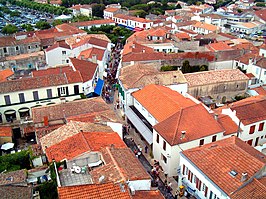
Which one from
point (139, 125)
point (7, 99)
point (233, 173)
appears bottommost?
point (139, 125)

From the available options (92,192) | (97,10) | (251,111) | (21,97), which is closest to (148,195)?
(92,192)

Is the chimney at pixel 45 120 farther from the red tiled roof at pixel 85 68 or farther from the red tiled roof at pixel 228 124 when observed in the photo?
the red tiled roof at pixel 228 124

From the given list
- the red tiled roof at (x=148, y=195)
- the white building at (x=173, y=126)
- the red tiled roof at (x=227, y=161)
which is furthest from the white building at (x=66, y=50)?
the red tiled roof at (x=148, y=195)

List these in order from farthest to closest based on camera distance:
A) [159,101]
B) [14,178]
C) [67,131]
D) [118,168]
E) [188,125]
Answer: [159,101] < [188,125] < [67,131] < [14,178] < [118,168]

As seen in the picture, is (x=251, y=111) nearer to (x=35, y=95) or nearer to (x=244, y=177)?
(x=244, y=177)

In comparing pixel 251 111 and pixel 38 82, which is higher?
pixel 38 82

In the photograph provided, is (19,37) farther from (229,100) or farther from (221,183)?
(221,183)
